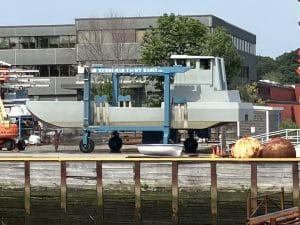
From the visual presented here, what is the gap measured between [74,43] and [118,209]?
195 ft

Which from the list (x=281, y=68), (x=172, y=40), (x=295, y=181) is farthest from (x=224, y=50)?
(x=281, y=68)

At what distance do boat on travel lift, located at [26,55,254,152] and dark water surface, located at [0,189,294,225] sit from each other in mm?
9008

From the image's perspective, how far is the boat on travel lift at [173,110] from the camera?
99.6ft

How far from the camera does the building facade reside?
73.2 meters


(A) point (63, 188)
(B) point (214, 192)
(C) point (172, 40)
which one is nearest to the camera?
(B) point (214, 192)

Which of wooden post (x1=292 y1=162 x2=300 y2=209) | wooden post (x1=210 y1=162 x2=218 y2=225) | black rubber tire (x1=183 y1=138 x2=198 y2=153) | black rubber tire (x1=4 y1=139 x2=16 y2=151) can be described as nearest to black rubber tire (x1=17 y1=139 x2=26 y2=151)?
black rubber tire (x1=4 y1=139 x2=16 y2=151)

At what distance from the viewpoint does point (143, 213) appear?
66.2 ft

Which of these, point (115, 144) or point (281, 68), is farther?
point (281, 68)

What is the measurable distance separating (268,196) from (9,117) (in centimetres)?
2386

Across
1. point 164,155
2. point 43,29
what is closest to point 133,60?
point 43,29

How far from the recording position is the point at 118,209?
20312mm

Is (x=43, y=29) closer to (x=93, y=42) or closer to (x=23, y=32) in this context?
(x=23, y=32)

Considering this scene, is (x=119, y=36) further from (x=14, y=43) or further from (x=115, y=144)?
(x=115, y=144)

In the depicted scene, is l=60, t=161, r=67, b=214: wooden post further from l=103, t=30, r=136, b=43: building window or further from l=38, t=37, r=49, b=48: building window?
l=38, t=37, r=49, b=48: building window
